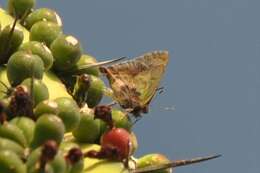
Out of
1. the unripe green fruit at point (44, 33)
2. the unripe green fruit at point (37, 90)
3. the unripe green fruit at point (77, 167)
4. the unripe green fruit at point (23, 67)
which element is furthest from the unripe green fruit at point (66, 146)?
the unripe green fruit at point (44, 33)

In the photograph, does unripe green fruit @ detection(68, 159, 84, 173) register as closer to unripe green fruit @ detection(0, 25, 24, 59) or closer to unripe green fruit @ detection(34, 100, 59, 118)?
unripe green fruit @ detection(34, 100, 59, 118)

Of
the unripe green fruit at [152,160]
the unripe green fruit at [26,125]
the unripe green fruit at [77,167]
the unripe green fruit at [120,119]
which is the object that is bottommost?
the unripe green fruit at [152,160]

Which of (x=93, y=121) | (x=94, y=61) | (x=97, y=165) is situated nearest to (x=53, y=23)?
(x=94, y=61)

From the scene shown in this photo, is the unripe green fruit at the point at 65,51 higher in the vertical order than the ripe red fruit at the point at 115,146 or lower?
higher

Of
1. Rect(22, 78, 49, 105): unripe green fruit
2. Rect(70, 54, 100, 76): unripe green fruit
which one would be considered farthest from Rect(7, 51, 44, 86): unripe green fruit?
Rect(70, 54, 100, 76): unripe green fruit

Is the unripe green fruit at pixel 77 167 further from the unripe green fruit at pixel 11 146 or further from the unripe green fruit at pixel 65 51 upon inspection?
the unripe green fruit at pixel 65 51

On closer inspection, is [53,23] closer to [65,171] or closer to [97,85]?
[97,85]
